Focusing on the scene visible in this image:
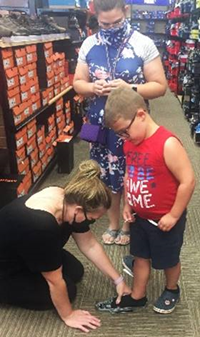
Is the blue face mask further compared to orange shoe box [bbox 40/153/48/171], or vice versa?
orange shoe box [bbox 40/153/48/171]

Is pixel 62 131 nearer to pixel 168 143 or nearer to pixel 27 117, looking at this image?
pixel 27 117

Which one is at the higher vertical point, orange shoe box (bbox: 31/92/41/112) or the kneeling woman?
orange shoe box (bbox: 31/92/41/112)

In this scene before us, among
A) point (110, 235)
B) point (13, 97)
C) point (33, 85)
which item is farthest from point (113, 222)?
point (33, 85)

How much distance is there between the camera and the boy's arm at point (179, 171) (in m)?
1.33

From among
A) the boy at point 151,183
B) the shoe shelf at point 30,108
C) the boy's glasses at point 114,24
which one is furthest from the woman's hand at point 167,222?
the shoe shelf at point 30,108

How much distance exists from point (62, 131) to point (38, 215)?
251 cm

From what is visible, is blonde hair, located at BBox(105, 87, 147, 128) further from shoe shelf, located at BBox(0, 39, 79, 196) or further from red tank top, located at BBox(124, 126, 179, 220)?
shoe shelf, located at BBox(0, 39, 79, 196)

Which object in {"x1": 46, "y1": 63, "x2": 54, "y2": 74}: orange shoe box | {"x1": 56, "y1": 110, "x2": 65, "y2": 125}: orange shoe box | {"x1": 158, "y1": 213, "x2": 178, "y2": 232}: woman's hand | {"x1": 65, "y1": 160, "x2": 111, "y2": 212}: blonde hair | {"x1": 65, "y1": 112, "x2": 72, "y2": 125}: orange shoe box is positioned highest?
{"x1": 46, "y1": 63, "x2": 54, "y2": 74}: orange shoe box

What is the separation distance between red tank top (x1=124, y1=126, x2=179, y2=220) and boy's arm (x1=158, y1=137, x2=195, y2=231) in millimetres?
24

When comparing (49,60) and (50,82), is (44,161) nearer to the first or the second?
(50,82)

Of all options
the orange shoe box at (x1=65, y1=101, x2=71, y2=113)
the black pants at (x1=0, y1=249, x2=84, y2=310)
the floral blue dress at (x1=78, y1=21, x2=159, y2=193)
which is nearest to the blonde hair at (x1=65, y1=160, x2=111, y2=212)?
the black pants at (x1=0, y1=249, x2=84, y2=310)

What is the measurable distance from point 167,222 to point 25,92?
1.58 metres

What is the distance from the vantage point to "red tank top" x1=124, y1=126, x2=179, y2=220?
1.37m

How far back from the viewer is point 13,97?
2.36 m
